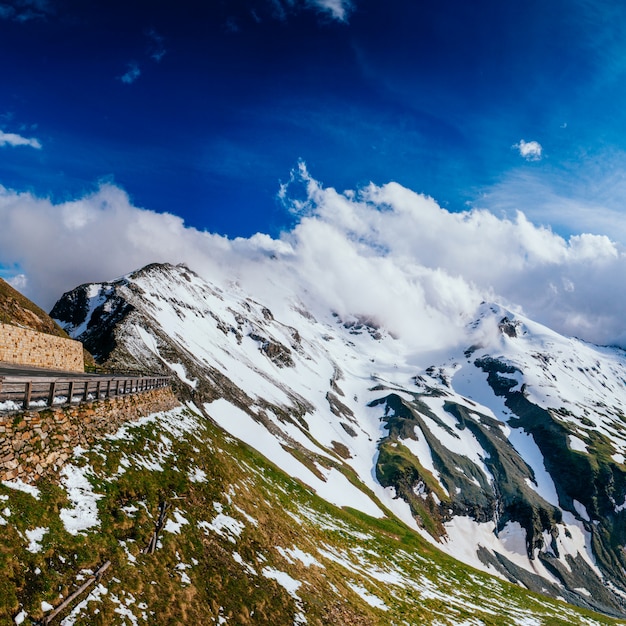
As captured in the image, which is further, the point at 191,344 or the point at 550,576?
the point at 550,576

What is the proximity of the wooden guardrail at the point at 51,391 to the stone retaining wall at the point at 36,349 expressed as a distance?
17051 mm

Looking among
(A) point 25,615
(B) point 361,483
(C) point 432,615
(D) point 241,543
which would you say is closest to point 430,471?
(B) point 361,483

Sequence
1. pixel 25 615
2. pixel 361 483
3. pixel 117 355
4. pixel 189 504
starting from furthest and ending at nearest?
pixel 361 483 < pixel 117 355 < pixel 189 504 < pixel 25 615

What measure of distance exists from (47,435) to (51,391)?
201 centimetres

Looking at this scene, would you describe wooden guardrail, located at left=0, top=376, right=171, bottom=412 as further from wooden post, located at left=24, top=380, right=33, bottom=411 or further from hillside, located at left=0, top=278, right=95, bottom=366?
hillside, located at left=0, top=278, right=95, bottom=366

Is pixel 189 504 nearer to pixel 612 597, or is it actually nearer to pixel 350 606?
pixel 350 606

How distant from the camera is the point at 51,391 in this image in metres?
16.9

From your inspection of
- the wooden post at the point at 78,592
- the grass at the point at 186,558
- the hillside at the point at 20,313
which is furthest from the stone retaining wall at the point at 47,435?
the hillside at the point at 20,313

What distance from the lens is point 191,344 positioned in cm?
13062

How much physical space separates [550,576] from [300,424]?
4283 inches

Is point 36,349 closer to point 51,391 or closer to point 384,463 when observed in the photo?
point 51,391

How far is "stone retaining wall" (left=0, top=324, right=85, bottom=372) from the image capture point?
3534 centimetres

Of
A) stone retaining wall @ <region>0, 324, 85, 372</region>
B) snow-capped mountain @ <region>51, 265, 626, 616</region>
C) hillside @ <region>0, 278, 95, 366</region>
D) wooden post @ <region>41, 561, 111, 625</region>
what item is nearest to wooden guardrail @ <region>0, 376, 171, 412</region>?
wooden post @ <region>41, 561, 111, 625</region>

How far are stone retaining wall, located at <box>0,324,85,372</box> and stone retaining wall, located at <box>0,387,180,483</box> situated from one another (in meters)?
19.9
